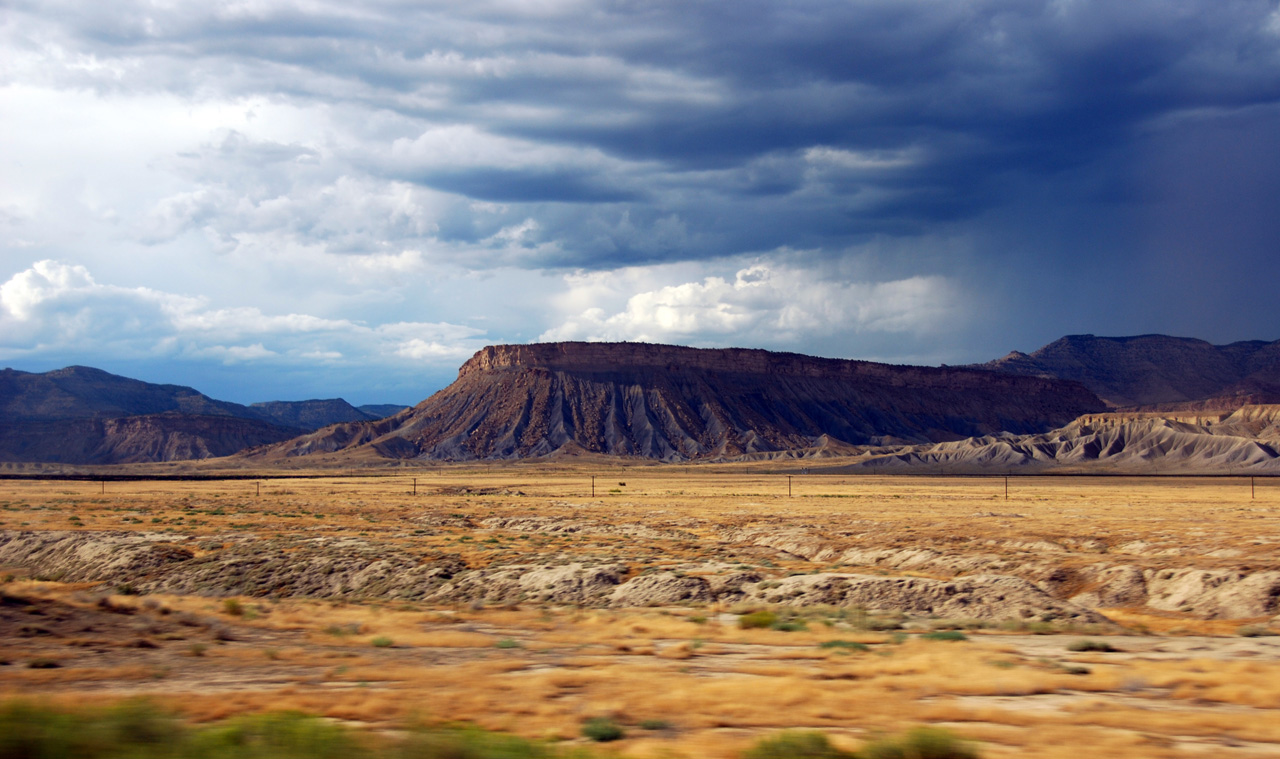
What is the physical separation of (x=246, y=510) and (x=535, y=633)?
134 feet

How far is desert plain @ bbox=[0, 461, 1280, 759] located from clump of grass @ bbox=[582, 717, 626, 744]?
14 centimetres

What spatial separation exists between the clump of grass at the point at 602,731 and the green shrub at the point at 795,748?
1363 millimetres

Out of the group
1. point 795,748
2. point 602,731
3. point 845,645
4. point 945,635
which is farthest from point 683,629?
point 795,748

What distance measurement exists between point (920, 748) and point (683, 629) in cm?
934

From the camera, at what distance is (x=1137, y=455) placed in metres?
137

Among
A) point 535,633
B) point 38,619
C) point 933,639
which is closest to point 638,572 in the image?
point 535,633

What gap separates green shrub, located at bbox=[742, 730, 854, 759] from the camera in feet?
24.4

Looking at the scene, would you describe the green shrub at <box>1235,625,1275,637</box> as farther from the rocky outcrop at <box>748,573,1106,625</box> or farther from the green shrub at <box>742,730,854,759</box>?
the green shrub at <box>742,730,854,759</box>

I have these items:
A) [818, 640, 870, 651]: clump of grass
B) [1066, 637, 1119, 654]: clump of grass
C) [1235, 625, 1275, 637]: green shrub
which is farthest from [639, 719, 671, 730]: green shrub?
[1235, 625, 1275, 637]: green shrub

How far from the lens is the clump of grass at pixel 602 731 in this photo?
8375 millimetres

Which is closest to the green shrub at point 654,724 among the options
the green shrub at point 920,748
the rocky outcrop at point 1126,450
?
the green shrub at point 920,748

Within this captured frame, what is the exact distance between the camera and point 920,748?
750cm

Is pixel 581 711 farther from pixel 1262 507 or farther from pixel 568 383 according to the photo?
pixel 568 383

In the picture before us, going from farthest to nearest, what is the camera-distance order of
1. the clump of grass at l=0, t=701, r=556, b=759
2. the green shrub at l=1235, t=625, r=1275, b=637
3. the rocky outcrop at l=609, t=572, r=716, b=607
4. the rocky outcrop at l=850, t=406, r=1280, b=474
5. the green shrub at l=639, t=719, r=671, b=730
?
1. the rocky outcrop at l=850, t=406, r=1280, b=474
2. the rocky outcrop at l=609, t=572, r=716, b=607
3. the green shrub at l=1235, t=625, r=1275, b=637
4. the green shrub at l=639, t=719, r=671, b=730
5. the clump of grass at l=0, t=701, r=556, b=759
